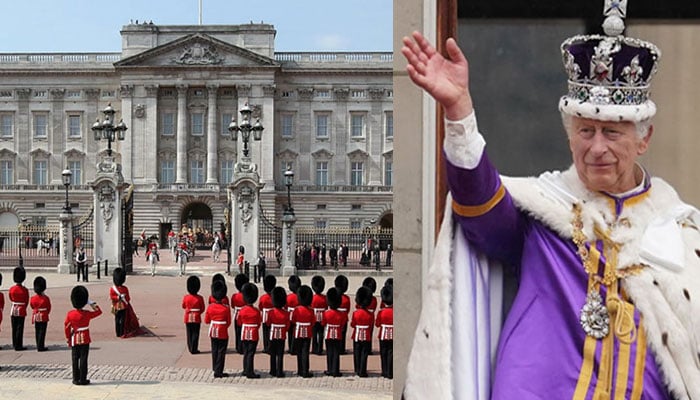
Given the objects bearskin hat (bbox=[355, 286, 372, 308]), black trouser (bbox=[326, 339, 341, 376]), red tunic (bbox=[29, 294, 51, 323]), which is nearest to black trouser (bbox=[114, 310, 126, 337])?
red tunic (bbox=[29, 294, 51, 323])

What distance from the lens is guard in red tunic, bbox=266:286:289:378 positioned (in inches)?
400

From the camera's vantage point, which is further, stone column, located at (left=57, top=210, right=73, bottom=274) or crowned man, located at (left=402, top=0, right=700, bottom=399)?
stone column, located at (left=57, top=210, right=73, bottom=274)

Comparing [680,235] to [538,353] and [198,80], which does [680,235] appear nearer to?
[538,353]

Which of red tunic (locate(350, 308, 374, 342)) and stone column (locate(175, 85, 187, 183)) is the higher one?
stone column (locate(175, 85, 187, 183))

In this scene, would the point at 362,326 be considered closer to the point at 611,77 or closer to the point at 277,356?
the point at 277,356

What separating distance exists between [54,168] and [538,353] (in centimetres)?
5809

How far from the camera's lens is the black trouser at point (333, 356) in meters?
10.3

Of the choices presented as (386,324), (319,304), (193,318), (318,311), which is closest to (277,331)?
(386,324)

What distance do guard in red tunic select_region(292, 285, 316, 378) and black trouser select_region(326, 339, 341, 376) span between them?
251 mm

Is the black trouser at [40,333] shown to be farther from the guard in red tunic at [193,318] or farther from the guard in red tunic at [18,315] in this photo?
the guard in red tunic at [193,318]

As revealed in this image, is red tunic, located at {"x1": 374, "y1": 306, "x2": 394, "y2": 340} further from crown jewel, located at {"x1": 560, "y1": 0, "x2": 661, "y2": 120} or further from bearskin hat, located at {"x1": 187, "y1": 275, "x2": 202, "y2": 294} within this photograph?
crown jewel, located at {"x1": 560, "y1": 0, "x2": 661, "y2": 120}

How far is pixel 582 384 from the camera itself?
255cm

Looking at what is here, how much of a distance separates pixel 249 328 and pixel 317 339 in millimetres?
2065

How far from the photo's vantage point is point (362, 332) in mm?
10312
